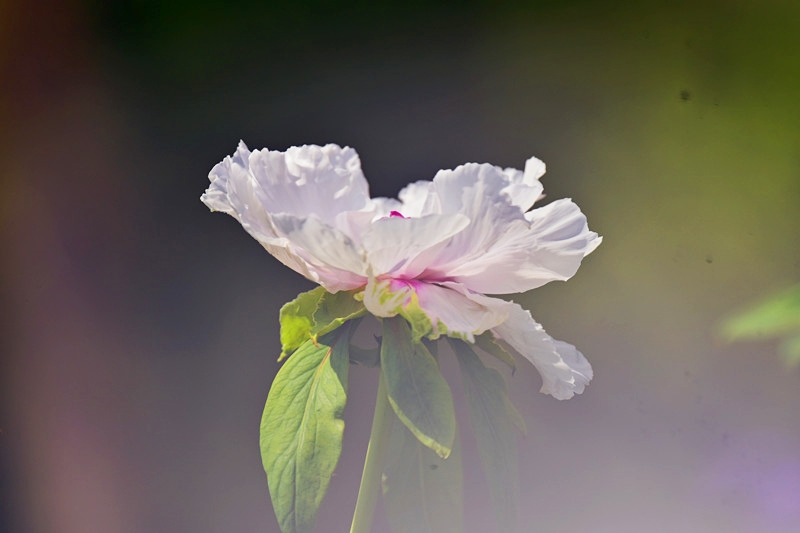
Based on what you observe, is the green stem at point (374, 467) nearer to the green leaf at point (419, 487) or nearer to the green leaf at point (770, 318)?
the green leaf at point (419, 487)

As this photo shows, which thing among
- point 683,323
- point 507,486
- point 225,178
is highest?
point 225,178

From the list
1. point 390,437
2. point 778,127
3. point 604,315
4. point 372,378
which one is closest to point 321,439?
point 390,437

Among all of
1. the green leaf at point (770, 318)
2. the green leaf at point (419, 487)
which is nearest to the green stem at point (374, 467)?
the green leaf at point (419, 487)

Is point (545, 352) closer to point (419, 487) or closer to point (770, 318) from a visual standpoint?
point (419, 487)

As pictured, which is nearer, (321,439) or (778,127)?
(321,439)

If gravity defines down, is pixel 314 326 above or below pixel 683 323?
above

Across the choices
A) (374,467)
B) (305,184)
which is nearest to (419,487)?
(374,467)

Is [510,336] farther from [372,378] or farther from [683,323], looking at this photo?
[683,323]
